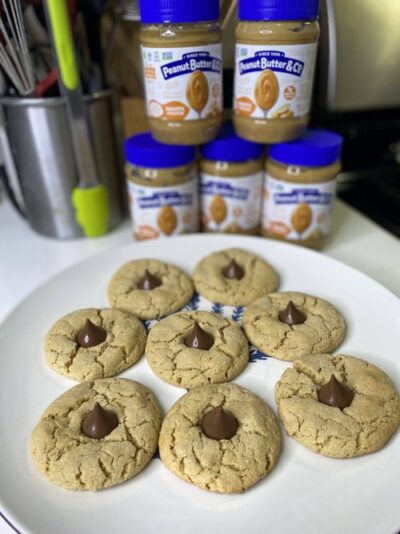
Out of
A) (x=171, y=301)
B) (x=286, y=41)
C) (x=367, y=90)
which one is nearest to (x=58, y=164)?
(x=171, y=301)

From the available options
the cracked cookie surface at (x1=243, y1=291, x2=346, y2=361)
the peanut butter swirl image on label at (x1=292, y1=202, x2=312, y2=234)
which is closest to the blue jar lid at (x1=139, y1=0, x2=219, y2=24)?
the peanut butter swirl image on label at (x1=292, y1=202, x2=312, y2=234)

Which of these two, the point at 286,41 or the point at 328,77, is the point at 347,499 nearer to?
the point at 286,41

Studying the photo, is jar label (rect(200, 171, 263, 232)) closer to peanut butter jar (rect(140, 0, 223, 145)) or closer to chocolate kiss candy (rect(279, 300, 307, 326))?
peanut butter jar (rect(140, 0, 223, 145))

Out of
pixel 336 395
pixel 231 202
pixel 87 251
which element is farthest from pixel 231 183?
pixel 336 395

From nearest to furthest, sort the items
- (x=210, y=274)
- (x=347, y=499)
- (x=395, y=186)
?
(x=347, y=499)
(x=210, y=274)
(x=395, y=186)

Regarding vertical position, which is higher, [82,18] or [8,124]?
[82,18]

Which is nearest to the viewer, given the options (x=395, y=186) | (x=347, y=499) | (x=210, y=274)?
(x=347, y=499)

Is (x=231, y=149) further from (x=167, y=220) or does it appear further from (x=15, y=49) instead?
(x=15, y=49)
